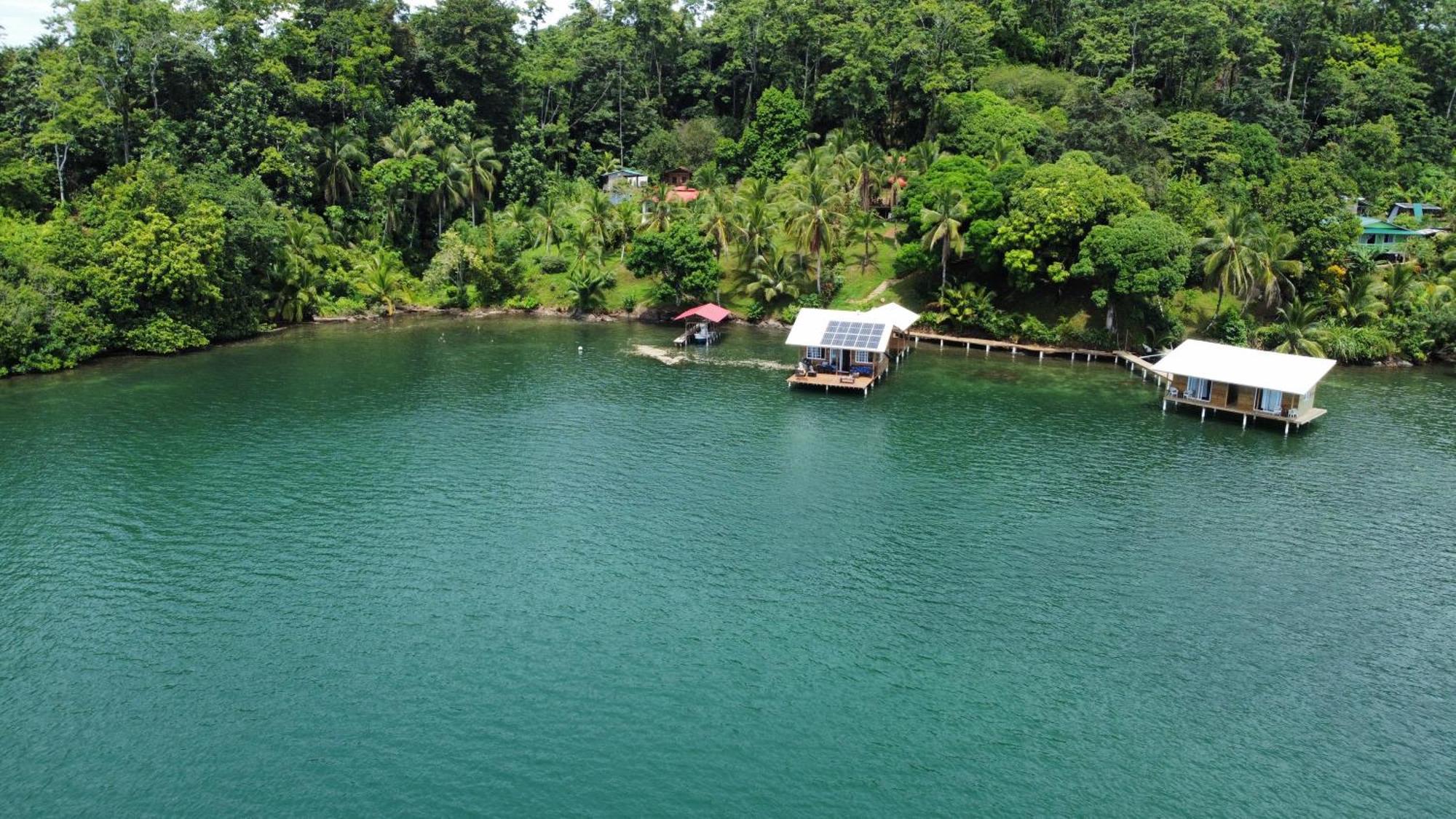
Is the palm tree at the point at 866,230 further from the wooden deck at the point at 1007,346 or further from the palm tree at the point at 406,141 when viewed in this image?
the palm tree at the point at 406,141

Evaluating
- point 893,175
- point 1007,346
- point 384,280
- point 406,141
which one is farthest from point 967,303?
point 406,141

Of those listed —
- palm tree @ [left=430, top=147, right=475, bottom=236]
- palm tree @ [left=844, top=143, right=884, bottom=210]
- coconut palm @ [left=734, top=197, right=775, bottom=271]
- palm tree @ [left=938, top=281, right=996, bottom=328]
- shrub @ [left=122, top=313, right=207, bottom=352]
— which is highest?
palm tree @ [left=844, top=143, right=884, bottom=210]

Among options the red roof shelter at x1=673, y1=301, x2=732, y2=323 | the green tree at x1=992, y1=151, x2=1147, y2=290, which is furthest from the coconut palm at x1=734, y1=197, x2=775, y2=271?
the green tree at x1=992, y1=151, x2=1147, y2=290

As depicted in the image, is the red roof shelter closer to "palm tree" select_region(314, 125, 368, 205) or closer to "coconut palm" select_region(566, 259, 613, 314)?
"coconut palm" select_region(566, 259, 613, 314)

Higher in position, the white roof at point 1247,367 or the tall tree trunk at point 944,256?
the tall tree trunk at point 944,256

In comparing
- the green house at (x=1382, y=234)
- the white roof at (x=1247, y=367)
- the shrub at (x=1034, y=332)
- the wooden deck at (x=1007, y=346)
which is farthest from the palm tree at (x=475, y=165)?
the green house at (x=1382, y=234)

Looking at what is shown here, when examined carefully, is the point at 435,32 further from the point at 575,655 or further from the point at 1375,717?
the point at 1375,717

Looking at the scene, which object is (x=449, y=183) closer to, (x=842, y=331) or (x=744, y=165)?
(x=744, y=165)

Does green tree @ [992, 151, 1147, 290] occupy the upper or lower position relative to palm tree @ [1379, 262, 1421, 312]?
upper
